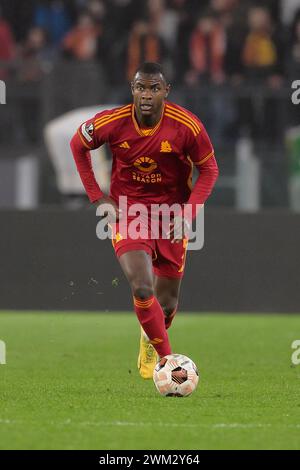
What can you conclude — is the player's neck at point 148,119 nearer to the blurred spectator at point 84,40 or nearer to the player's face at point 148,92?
the player's face at point 148,92

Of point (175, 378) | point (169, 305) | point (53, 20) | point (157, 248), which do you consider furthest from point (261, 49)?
point (175, 378)

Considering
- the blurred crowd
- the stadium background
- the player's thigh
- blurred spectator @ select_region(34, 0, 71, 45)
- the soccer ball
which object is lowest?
the soccer ball

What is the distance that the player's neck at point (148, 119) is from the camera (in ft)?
30.8

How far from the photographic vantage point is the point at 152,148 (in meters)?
9.48

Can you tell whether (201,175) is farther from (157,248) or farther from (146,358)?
(146,358)

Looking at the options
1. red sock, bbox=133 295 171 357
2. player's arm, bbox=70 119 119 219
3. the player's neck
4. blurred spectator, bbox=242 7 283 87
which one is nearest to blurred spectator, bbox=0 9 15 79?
blurred spectator, bbox=242 7 283 87

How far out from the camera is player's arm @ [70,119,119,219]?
9594mm

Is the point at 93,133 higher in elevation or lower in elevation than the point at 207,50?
lower

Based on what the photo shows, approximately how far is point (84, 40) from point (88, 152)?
9.10 metres

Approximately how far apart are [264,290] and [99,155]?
270 centimetres

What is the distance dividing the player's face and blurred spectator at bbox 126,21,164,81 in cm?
833

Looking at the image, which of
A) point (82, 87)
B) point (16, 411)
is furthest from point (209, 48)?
point (16, 411)

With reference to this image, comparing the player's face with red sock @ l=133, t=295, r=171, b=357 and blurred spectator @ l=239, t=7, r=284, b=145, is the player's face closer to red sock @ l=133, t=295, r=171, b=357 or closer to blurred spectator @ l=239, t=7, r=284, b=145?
red sock @ l=133, t=295, r=171, b=357

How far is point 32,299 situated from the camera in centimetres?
1577
